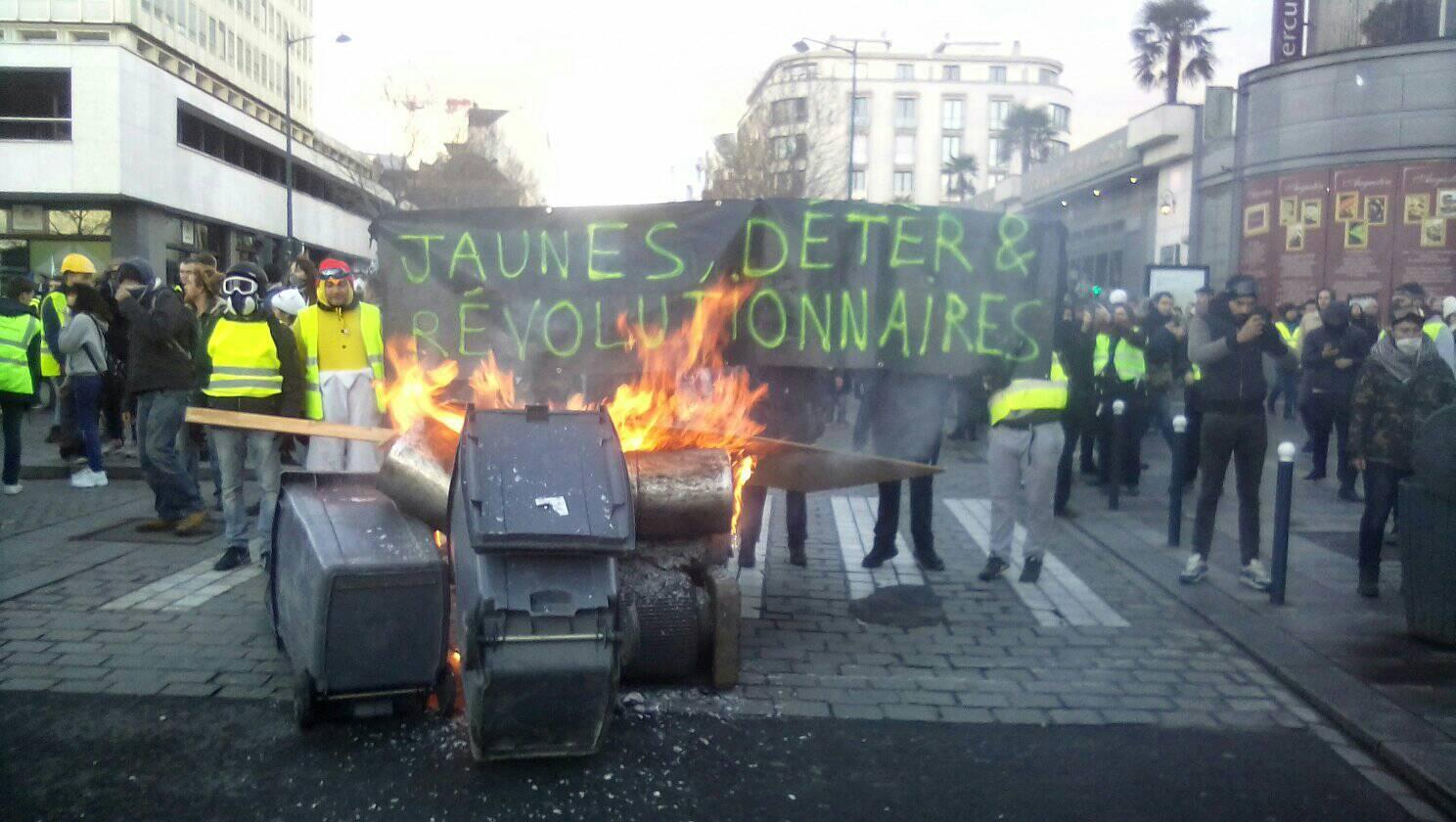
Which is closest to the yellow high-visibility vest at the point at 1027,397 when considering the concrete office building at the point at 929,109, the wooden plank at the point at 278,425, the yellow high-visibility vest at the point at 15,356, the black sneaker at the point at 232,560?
the wooden plank at the point at 278,425

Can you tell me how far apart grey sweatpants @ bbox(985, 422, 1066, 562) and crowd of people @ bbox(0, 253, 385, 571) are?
4.08 metres

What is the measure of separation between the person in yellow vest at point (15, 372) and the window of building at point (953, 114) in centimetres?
10842

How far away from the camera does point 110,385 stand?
1269 centimetres

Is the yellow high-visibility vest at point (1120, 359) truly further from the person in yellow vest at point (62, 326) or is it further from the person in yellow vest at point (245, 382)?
the person in yellow vest at point (62, 326)

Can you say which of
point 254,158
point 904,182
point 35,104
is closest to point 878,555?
point 35,104

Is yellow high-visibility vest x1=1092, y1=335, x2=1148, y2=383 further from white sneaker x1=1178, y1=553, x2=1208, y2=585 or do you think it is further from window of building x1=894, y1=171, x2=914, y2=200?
window of building x1=894, y1=171, x2=914, y2=200

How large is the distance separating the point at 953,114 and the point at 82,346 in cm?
10964

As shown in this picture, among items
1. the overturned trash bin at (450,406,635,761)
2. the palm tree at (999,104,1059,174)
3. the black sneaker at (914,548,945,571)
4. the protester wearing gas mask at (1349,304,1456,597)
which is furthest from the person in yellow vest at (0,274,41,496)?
the palm tree at (999,104,1059,174)

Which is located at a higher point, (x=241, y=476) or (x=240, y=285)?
(x=240, y=285)

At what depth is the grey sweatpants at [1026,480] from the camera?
7.75m

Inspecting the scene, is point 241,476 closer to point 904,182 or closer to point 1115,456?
point 1115,456

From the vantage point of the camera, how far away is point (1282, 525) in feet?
23.4

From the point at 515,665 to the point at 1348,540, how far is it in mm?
7542

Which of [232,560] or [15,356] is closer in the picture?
[232,560]
